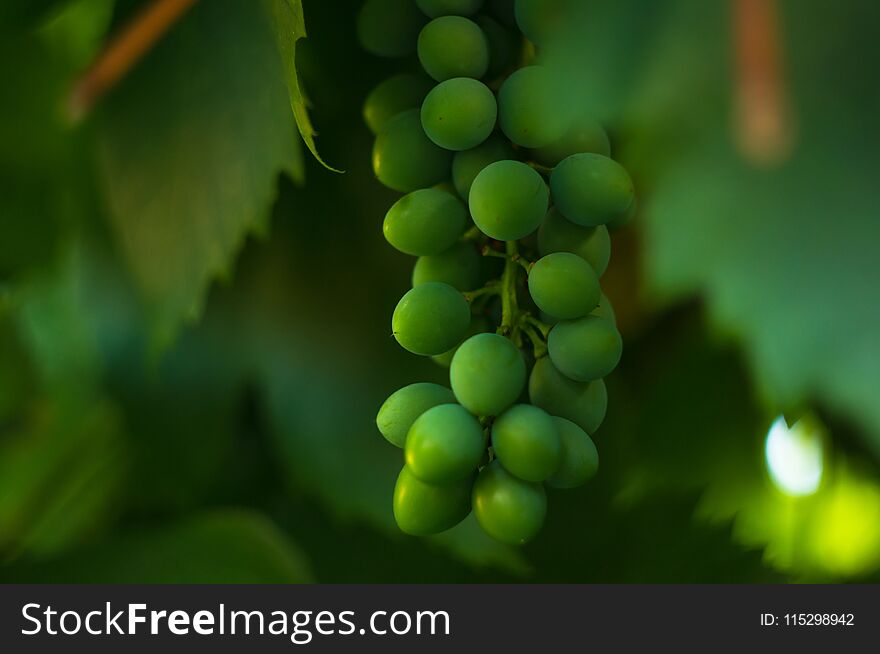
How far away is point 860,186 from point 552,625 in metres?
0.24

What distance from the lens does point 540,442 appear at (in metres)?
0.21

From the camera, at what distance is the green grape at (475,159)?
0.81ft

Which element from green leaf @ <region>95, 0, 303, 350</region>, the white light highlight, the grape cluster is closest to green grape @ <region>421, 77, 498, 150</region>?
the grape cluster

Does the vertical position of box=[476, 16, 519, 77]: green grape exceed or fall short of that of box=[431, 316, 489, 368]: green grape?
it exceeds it

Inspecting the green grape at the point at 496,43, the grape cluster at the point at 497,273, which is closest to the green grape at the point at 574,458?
the grape cluster at the point at 497,273

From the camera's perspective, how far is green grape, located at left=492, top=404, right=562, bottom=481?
21 centimetres

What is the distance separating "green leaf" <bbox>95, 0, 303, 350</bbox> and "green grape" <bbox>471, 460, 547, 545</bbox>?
166 mm

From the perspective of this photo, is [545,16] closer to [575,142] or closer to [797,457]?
[575,142]

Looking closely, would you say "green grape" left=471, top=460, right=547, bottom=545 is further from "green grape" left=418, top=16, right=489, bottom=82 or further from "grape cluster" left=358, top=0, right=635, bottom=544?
"green grape" left=418, top=16, right=489, bottom=82

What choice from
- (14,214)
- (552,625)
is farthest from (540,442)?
(14,214)

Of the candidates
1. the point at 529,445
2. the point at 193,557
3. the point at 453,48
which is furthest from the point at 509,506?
the point at 193,557

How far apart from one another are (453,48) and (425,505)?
0.40 ft

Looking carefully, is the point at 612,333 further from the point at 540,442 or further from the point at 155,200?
the point at 155,200

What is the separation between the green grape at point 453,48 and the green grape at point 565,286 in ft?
0.19
